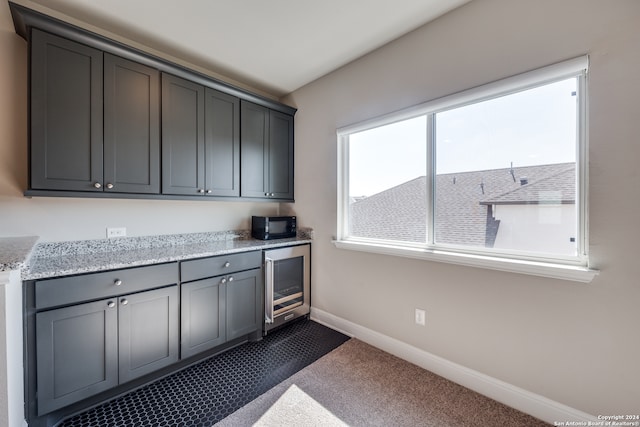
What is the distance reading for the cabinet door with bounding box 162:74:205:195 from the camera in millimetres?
2164

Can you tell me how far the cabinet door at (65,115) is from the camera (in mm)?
1612

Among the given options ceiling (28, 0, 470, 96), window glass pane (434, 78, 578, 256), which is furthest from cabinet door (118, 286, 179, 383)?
window glass pane (434, 78, 578, 256)

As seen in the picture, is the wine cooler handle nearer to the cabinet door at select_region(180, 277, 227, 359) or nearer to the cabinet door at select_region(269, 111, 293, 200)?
the cabinet door at select_region(180, 277, 227, 359)

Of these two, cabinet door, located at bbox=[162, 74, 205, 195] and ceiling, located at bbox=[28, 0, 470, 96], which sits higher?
ceiling, located at bbox=[28, 0, 470, 96]

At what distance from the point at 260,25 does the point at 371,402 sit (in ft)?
9.39

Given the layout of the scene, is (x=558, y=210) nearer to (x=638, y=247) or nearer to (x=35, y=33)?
(x=638, y=247)

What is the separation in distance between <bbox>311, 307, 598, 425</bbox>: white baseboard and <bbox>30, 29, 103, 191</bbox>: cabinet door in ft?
8.39

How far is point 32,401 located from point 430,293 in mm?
2557

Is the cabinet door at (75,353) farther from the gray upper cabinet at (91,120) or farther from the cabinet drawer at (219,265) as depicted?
the gray upper cabinet at (91,120)

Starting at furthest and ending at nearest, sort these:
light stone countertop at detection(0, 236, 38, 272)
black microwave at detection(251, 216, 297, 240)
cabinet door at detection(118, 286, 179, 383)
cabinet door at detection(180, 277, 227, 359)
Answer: black microwave at detection(251, 216, 297, 240)
cabinet door at detection(180, 277, 227, 359)
cabinet door at detection(118, 286, 179, 383)
light stone countertop at detection(0, 236, 38, 272)

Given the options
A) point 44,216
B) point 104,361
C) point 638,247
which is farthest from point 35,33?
point 638,247

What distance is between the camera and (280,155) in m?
3.05

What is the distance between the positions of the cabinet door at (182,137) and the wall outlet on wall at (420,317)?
2175mm

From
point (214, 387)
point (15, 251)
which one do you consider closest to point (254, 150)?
point (15, 251)
